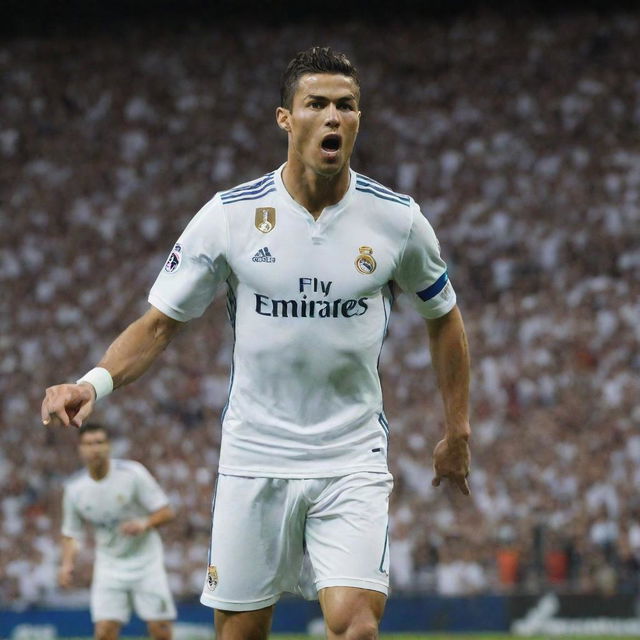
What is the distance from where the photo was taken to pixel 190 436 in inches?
768

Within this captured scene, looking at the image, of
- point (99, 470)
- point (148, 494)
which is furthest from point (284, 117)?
point (99, 470)

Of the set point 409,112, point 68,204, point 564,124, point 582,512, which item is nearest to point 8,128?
point 68,204

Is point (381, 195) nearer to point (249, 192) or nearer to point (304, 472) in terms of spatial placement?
point (249, 192)

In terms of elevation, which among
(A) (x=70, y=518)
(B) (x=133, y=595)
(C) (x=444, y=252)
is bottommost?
(B) (x=133, y=595)

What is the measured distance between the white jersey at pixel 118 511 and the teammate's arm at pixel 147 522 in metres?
0.29

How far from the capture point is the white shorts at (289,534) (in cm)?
539

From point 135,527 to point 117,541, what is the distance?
649mm

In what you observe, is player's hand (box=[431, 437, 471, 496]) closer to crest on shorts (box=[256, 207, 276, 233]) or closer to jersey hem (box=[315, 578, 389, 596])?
jersey hem (box=[315, 578, 389, 596])

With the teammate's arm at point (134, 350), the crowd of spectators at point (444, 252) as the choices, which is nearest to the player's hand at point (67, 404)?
the teammate's arm at point (134, 350)

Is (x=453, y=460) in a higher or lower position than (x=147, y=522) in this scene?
higher

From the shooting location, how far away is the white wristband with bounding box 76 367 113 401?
16.9 ft

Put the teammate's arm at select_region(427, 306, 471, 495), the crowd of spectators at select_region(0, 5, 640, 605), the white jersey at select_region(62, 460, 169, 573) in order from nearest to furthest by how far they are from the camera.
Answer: the teammate's arm at select_region(427, 306, 471, 495) < the white jersey at select_region(62, 460, 169, 573) < the crowd of spectators at select_region(0, 5, 640, 605)

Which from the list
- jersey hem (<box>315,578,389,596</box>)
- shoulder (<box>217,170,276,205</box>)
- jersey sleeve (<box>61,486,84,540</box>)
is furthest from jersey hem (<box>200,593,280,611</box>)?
jersey sleeve (<box>61,486,84,540</box>)

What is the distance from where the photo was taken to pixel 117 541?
1152 centimetres
